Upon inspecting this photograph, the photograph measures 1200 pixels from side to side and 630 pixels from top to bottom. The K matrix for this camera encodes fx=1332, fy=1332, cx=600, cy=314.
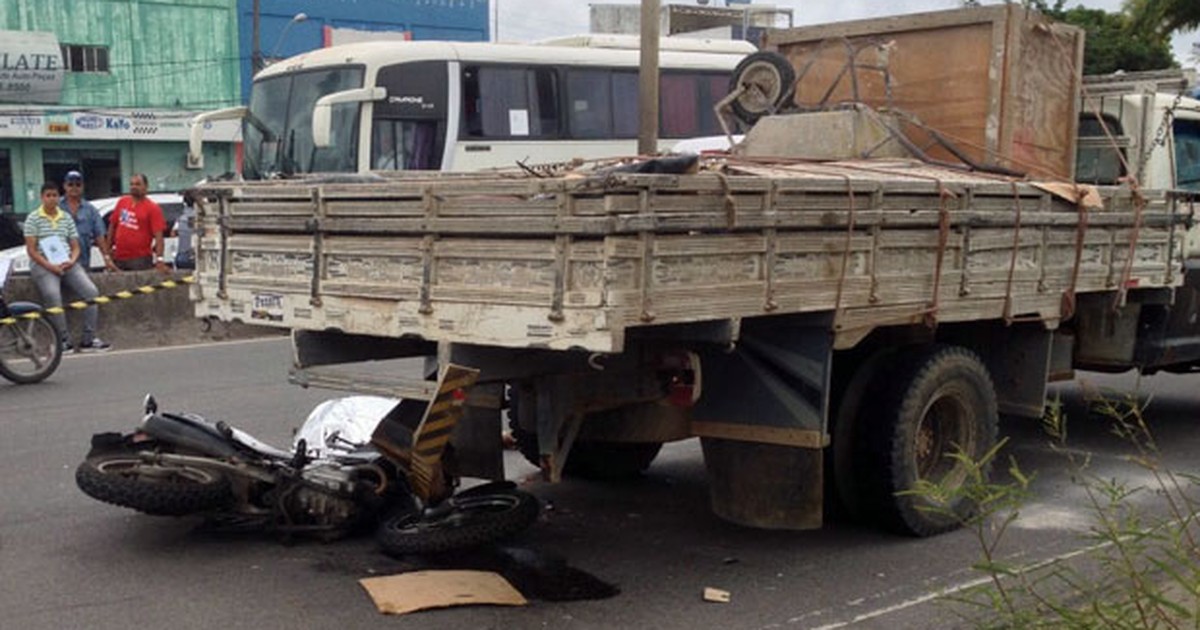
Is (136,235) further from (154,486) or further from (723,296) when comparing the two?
(723,296)

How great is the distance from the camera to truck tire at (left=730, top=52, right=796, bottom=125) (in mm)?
8344

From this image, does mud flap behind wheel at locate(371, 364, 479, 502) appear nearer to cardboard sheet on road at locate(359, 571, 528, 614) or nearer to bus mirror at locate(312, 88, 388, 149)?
cardboard sheet on road at locate(359, 571, 528, 614)

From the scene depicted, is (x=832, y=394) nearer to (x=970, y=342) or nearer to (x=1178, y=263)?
(x=970, y=342)

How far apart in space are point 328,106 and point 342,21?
2630 cm

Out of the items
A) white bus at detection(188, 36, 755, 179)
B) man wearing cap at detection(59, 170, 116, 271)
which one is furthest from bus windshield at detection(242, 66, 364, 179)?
man wearing cap at detection(59, 170, 116, 271)

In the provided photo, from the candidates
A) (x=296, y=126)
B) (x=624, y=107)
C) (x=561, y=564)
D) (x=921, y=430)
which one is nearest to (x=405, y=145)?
(x=296, y=126)

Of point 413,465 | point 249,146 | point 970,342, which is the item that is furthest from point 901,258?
point 249,146

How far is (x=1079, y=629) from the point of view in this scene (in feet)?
11.0

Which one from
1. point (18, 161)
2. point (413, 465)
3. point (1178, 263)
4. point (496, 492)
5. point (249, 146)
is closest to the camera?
point (413, 465)

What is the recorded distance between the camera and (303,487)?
6.04 m

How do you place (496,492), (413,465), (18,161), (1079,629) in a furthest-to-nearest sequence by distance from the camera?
(18,161) < (496,492) < (413,465) < (1079,629)

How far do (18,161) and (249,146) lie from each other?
22.5m

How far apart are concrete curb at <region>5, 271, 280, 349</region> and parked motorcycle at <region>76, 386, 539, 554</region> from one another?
795cm

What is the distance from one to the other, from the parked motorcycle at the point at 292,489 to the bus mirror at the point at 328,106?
9.84 meters
